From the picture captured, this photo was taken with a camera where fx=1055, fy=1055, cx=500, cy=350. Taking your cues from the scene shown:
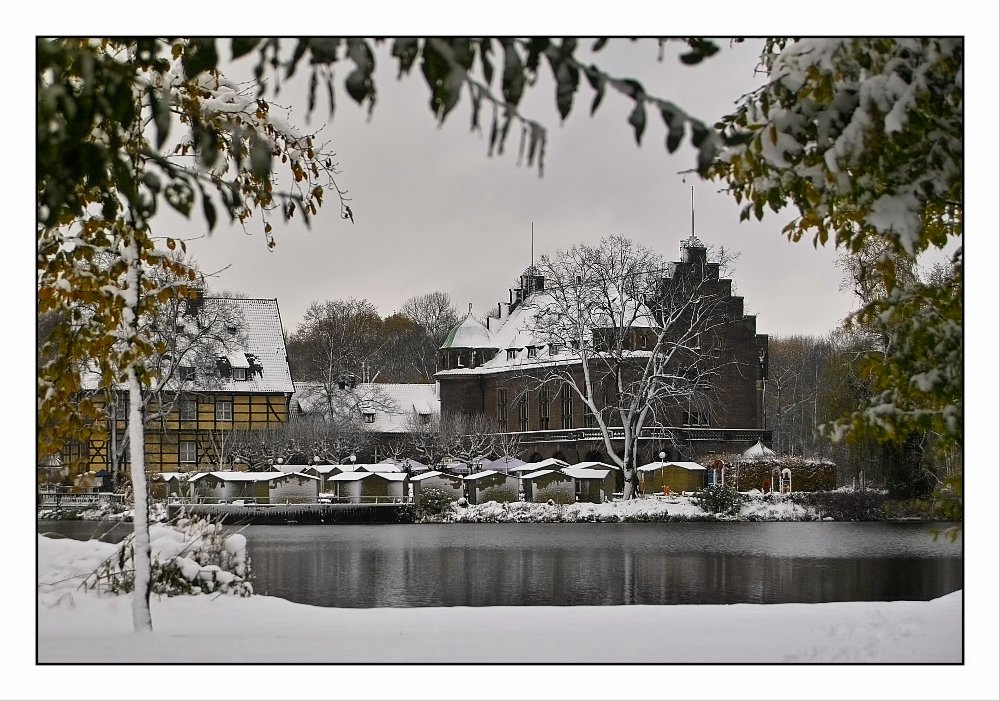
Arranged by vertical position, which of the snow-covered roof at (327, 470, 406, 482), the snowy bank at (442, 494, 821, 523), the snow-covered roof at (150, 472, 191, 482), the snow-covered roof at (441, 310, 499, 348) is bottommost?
the snowy bank at (442, 494, 821, 523)

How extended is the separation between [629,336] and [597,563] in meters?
1.23

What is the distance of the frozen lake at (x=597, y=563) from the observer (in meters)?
4.67

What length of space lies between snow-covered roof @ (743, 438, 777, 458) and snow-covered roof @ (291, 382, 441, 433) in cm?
151

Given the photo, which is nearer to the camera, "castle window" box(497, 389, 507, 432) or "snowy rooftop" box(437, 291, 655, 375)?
"snowy rooftop" box(437, 291, 655, 375)

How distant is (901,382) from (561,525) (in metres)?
1.95

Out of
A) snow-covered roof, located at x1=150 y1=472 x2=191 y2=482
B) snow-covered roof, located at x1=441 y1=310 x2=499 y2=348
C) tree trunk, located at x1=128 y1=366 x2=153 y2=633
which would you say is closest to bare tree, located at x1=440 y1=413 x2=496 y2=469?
snow-covered roof, located at x1=441 y1=310 x2=499 y2=348

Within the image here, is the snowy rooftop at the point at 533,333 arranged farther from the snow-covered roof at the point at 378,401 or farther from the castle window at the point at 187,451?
Result: the castle window at the point at 187,451

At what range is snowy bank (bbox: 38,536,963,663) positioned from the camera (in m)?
4.30

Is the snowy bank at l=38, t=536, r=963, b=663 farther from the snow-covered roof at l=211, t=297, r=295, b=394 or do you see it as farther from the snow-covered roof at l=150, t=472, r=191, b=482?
the snow-covered roof at l=211, t=297, r=295, b=394

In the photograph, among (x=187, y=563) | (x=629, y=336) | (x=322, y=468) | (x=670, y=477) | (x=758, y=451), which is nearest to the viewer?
(x=187, y=563)

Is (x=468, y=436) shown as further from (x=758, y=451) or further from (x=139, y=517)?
(x=139, y=517)

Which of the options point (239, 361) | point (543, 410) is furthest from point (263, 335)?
point (543, 410)

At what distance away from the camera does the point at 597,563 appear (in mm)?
5043
